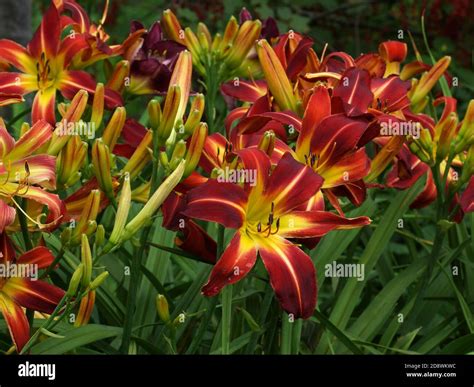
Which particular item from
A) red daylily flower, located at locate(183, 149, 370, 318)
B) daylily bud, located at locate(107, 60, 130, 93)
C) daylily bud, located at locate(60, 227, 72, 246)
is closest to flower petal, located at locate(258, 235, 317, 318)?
red daylily flower, located at locate(183, 149, 370, 318)

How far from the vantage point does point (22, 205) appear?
118cm

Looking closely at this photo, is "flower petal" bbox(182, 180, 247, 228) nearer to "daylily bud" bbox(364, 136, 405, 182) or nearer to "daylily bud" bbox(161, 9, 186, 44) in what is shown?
"daylily bud" bbox(364, 136, 405, 182)

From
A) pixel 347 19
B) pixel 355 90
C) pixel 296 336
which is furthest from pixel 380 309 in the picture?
pixel 347 19

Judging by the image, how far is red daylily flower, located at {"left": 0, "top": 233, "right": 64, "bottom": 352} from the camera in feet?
3.65

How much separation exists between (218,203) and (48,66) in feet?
1.70

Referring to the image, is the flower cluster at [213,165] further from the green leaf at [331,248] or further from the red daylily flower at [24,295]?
the green leaf at [331,248]

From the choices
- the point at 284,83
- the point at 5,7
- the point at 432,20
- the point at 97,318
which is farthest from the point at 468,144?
the point at 432,20

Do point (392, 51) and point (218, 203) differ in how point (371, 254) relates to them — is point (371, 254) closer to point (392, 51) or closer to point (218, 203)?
point (392, 51)

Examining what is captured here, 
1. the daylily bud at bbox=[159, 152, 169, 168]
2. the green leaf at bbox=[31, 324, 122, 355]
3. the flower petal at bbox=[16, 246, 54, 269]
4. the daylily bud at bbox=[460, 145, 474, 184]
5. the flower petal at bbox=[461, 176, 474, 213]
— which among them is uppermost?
the daylily bud at bbox=[159, 152, 169, 168]

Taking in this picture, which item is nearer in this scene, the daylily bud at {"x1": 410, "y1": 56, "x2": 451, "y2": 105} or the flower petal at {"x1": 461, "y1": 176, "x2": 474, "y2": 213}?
the flower petal at {"x1": 461, "y1": 176, "x2": 474, "y2": 213}

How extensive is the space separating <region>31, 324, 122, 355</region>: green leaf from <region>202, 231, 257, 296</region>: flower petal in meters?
0.25

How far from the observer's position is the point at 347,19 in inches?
163

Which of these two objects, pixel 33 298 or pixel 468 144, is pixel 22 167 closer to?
pixel 33 298

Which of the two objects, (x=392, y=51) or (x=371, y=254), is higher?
(x=392, y=51)
